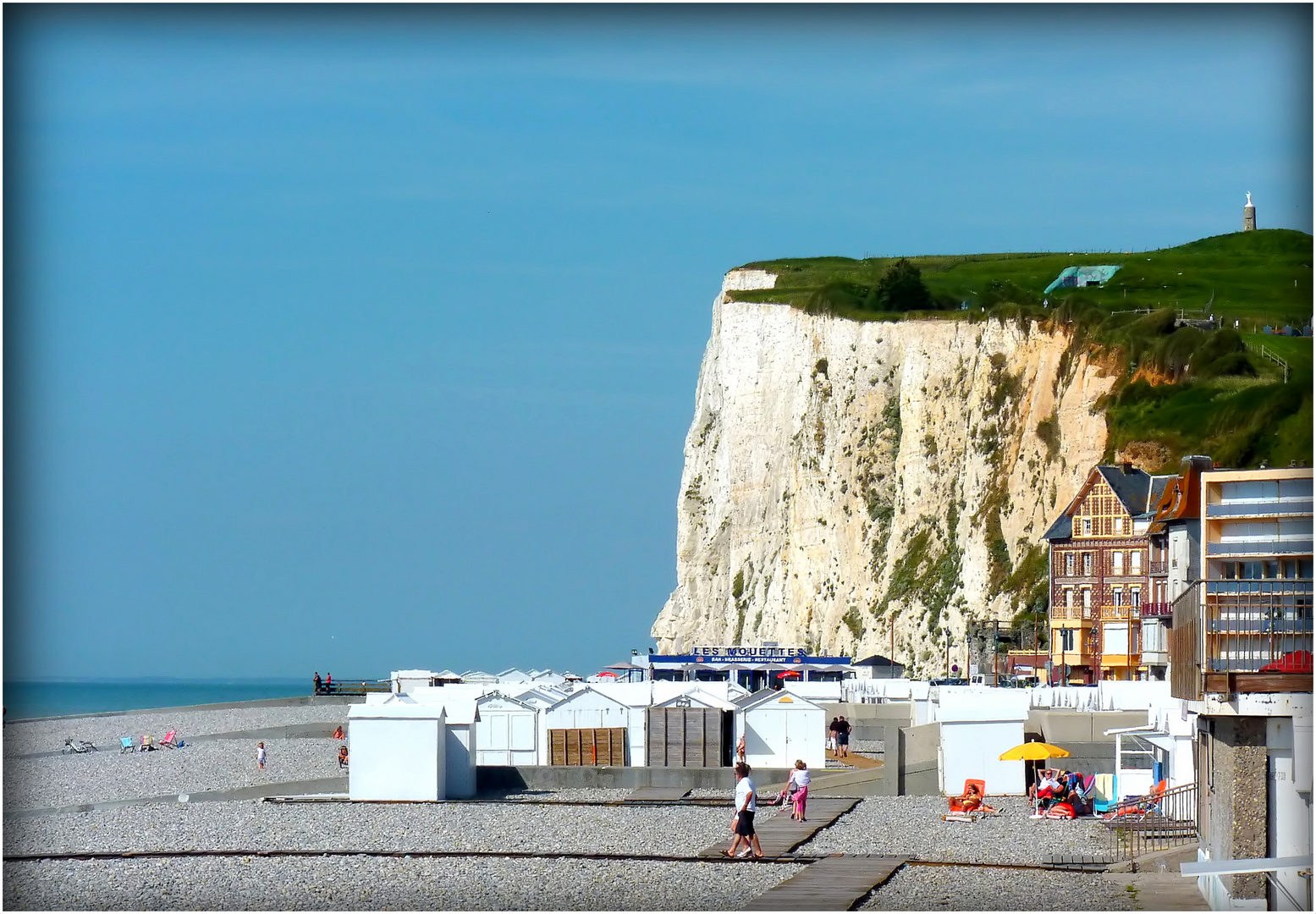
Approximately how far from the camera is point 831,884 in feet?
49.9

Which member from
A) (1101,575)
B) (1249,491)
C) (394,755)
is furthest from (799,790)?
(1101,575)

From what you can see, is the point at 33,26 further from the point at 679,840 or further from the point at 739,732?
the point at 739,732

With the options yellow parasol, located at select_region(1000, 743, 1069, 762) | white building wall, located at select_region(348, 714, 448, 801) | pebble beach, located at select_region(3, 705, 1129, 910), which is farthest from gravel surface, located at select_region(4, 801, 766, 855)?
yellow parasol, located at select_region(1000, 743, 1069, 762)

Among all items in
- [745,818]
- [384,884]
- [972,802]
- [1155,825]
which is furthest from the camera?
[972,802]

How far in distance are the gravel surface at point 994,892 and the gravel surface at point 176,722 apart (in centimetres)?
3297

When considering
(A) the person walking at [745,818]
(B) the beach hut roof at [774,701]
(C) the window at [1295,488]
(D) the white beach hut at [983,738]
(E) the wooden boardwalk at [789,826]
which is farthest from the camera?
(B) the beach hut roof at [774,701]

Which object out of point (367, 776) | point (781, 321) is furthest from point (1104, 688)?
point (781, 321)

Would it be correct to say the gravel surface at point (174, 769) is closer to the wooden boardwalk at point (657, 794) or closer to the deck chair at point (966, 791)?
the wooden boardwalk at point (657, 794)

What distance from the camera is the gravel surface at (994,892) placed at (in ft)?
46.1

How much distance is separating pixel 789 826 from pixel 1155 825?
15.6ft

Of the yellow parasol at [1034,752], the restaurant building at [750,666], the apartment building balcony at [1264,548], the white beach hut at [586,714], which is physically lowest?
the restaurant building at [750,666]

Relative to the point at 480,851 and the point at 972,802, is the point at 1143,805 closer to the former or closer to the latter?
the point at 972,802

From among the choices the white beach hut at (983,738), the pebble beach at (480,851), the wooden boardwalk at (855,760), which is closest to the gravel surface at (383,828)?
the pebble beach at (480,851)

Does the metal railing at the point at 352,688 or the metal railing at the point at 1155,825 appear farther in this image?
the metal railing at the point at 352,688
